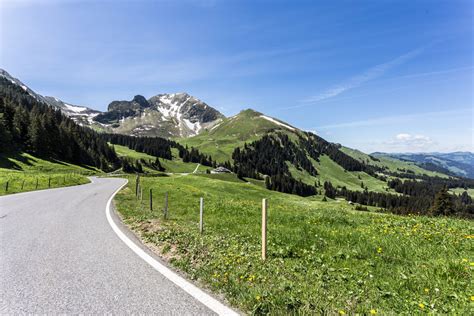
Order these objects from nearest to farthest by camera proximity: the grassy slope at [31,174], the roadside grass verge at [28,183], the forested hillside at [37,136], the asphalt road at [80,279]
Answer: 1. the asphalt road at [80,279]
2. the roadside grass verge at [28,183]
3. the grassy slope at [31,174]
4. the forested hillside at [37,136]

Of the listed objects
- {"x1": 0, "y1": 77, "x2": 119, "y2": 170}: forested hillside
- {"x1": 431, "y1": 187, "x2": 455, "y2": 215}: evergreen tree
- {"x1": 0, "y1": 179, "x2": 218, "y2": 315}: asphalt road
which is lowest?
{"x1": 431, "y1": 187, "x2": 455, "y2": 215}: evergreen tree

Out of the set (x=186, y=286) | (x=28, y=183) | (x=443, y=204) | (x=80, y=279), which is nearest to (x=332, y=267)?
(x=186, y=286)

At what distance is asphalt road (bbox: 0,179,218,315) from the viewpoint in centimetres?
539

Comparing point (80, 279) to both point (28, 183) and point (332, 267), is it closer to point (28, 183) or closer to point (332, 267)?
point (332, 267)

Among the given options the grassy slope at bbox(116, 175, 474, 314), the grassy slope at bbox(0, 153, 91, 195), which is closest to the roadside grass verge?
the grassy slope at bbox(0, 153, 91, 195)

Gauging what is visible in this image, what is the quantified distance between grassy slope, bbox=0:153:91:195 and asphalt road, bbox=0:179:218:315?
33045 mm

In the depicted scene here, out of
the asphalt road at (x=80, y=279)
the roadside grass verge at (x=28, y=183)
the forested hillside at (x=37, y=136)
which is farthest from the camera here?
the forested hillside at (x=37, y=136)

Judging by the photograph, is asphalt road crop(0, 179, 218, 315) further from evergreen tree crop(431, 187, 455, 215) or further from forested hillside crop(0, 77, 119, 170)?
forested hillside crop(0, 77, 119, 170)

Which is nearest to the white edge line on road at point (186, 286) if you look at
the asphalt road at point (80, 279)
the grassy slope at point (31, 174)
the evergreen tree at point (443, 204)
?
the asphalt road at point (80, 279)

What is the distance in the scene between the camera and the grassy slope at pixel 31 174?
4191 centimetres

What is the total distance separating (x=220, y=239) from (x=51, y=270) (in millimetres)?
5511

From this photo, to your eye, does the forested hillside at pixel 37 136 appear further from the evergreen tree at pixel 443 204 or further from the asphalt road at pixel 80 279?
the evergreen tree at pixel 443 204

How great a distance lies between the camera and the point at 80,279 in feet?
22.4

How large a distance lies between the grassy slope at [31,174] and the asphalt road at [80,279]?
33045 millimetres
